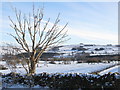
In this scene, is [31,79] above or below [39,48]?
below

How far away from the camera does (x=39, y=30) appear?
8.89 metres

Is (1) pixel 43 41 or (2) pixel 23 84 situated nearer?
(2) pixel 23 84

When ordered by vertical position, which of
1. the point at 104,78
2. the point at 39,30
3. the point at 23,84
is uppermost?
the point at 39,30

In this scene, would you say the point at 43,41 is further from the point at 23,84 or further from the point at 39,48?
the point at 23,84

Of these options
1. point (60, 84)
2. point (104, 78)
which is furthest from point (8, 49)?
point (104, 78)

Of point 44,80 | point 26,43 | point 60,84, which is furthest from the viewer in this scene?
point 26,43

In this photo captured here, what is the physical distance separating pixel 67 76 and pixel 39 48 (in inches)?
98.2

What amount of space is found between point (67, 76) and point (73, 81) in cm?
44

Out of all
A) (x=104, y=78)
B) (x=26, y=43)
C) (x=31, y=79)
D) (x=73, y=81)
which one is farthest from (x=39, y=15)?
(x=104, y=78)

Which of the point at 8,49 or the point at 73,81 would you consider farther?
the point at 8,49

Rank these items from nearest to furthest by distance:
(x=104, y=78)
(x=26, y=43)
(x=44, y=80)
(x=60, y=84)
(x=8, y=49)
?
1. (x=104, y=78)
2. (x=60, y=84)
3. (x=44, y=80)
4. (x=8, y=49)
5. (x=26, y=43)

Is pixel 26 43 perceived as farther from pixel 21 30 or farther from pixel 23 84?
pixel 23 84

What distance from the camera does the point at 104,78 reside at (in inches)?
258

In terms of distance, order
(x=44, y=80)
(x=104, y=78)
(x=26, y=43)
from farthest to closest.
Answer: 1. (x=26, y=43)
2. (x=44, y=80)
3. (x=104, y=78)
